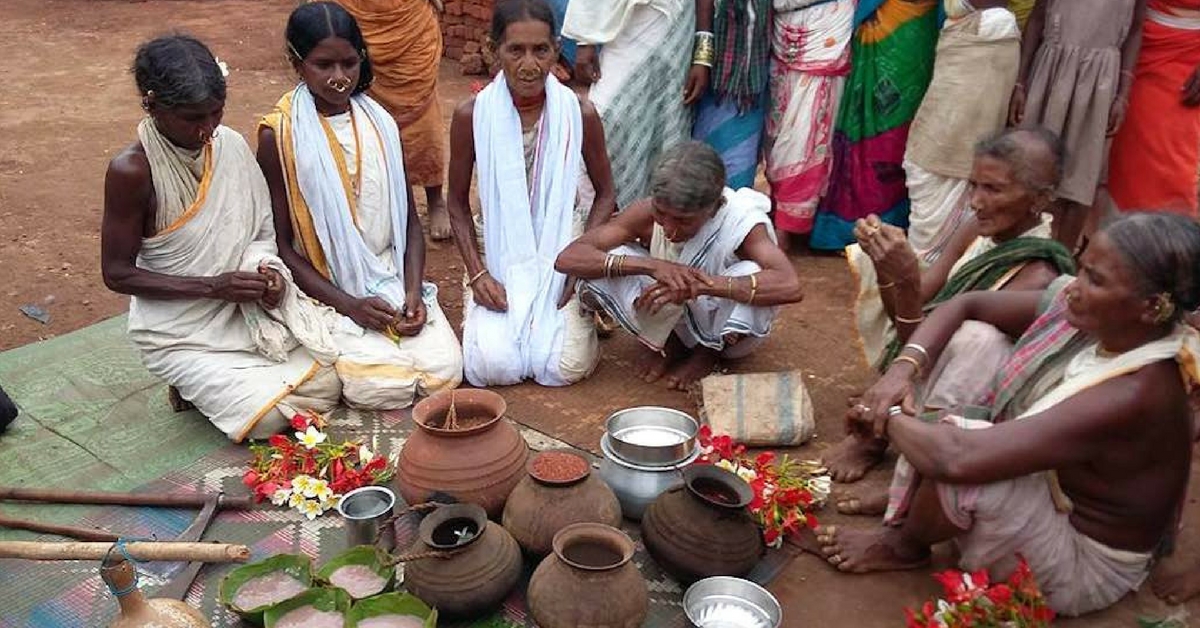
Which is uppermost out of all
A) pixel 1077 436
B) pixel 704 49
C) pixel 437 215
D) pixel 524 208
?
pixel 704 49

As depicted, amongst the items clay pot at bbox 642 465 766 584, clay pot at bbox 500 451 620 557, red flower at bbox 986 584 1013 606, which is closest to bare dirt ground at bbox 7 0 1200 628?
clay pot at bbox 642 465 766 584

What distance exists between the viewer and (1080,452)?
244 cm

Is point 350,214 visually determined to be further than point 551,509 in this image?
Yes

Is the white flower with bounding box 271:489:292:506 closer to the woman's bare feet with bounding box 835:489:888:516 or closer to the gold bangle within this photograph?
the woman's bare feet with bounding box 835:489:888:516

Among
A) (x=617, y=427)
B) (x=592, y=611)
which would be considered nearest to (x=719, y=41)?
(x=617, y=427)

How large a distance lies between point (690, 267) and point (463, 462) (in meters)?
1.36

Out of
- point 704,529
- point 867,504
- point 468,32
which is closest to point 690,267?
point 867,504

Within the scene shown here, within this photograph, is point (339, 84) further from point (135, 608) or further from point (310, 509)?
point (135, 608)

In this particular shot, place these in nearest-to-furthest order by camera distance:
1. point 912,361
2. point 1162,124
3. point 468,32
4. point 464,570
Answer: point 464,570 < point 912,361 < point 1162,124 < point 468,32

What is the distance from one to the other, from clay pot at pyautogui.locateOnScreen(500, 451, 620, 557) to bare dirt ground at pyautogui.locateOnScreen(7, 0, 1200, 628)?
0.63 meters

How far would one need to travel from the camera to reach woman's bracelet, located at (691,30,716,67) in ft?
16.2

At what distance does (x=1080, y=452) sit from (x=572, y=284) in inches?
89.7

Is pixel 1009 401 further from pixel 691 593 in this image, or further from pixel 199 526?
pixel 199 526

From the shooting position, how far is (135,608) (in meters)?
2.35
